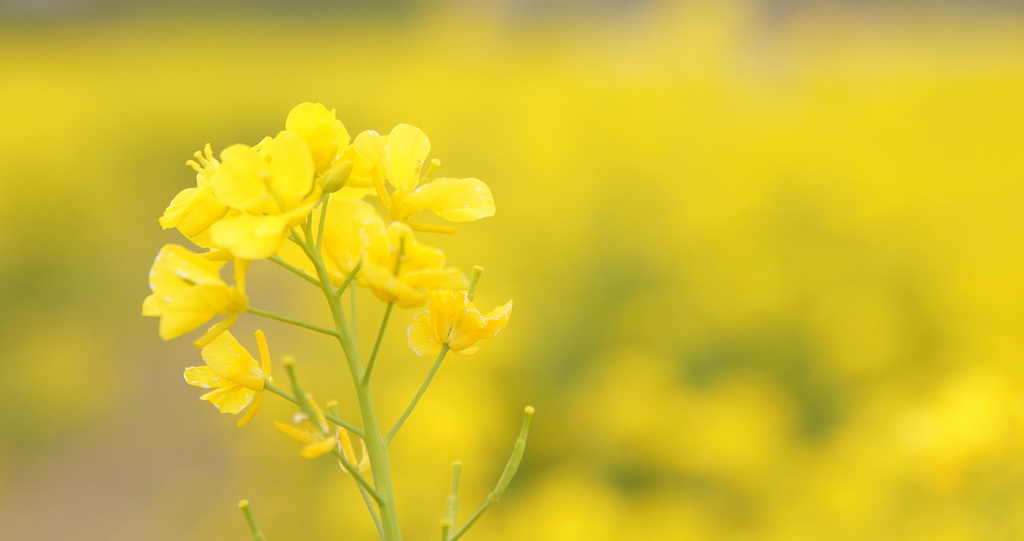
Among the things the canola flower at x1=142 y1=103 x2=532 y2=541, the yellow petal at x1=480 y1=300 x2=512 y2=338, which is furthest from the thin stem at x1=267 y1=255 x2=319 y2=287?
the yellow petal at x1=480 y1=300 x2=512 y2=338

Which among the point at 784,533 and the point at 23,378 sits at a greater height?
the point at 784,533

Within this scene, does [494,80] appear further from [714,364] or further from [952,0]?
[952,0]

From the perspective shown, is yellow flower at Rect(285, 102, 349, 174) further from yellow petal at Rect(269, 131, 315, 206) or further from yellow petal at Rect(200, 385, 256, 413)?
yellow petal at Rect(200, 385, 256, 413)

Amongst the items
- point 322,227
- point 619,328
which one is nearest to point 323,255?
point 322,227

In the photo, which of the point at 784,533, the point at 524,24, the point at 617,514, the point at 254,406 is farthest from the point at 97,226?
the point at 524,24

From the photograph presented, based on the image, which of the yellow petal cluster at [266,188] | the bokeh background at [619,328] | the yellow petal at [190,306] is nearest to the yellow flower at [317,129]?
the yellow petal cluster at [266,188]

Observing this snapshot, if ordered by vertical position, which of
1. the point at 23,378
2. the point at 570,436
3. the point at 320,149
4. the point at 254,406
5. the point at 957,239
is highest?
the point at 320,149
